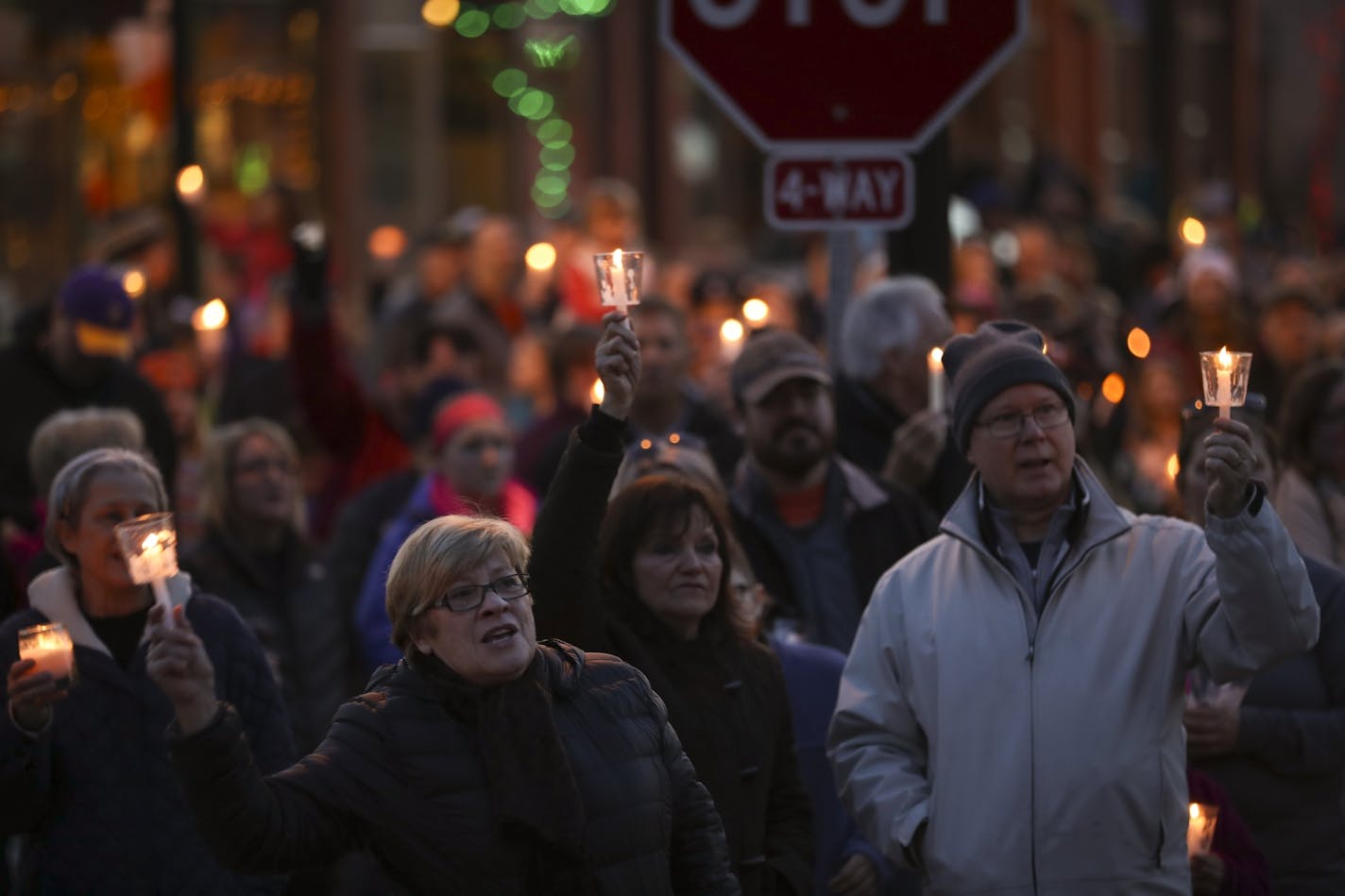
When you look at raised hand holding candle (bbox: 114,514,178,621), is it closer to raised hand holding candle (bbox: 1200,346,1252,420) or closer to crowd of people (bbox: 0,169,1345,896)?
crowd of people (bbox: 0,169,1345,896)

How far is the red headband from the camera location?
28.4 ft

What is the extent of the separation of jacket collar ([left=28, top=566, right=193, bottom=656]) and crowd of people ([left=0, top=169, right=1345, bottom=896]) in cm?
1

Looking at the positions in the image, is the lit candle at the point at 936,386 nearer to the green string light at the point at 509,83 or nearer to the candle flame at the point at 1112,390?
the candle flame at the point at 1112,390

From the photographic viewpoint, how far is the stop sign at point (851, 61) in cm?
→ 665

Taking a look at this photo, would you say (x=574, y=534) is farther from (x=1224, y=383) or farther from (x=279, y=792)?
(x=1224, y=383)

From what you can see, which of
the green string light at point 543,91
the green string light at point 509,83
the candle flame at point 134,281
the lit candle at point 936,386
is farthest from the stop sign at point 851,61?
the green string light at point 509,83

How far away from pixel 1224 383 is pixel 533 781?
1.50m

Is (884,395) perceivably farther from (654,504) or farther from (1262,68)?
(1262,68)

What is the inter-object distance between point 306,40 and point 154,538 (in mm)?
18106

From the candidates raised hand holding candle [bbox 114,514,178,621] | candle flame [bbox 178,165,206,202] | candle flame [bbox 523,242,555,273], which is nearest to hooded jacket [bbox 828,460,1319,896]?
raised hand holding candle [bbox 114,514,178,621]

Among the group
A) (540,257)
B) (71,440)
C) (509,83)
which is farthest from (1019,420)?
(509,83)

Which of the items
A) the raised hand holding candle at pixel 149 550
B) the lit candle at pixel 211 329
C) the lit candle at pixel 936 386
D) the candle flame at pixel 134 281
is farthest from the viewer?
the candle flame at pixel 134 281

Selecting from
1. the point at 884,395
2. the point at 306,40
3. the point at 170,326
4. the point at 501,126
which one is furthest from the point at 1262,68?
the point at 884,395

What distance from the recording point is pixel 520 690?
15.0ft
